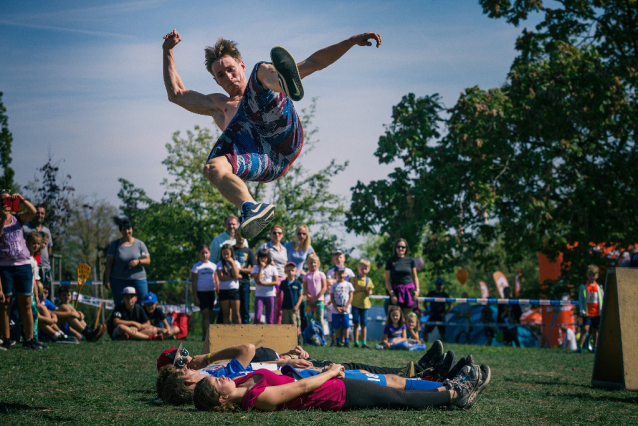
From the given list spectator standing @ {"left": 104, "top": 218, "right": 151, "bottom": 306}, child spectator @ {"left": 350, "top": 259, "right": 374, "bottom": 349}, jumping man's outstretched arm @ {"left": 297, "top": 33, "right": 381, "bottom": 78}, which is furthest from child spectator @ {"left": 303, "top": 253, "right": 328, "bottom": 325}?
jumping man's outstretched arm @ {"left": 297, "top": 33, "right": 381, "bottom": 78}

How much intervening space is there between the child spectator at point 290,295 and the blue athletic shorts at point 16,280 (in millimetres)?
4004

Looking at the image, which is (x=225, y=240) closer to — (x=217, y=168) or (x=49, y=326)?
(x=49, y=326)

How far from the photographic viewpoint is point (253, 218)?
3498mm

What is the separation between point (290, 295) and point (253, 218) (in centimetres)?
627

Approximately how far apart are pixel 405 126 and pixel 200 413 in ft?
48.0

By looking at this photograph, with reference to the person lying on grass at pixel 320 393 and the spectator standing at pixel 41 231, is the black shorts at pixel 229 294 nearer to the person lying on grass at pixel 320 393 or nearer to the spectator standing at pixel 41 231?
the spectator standing at pixel 41 231

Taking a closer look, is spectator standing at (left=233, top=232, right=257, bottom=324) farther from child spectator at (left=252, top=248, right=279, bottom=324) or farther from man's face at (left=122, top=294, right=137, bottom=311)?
man's face at (left=122, top=294, right=137, bottom=311)

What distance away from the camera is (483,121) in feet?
51.6

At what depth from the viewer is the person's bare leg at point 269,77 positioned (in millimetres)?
3664

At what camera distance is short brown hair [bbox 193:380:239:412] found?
12.1 feet

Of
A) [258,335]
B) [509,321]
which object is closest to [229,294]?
[258,335]

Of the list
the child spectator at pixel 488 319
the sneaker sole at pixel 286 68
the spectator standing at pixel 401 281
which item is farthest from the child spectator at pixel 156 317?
the child spectator at pixel 488 319

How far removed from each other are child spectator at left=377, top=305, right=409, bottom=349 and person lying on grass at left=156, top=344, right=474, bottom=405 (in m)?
5.25

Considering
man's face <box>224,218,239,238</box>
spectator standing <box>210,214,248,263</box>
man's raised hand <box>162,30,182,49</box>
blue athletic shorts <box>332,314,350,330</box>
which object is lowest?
blue athletic shorts <box>332,314,350,330</box>
